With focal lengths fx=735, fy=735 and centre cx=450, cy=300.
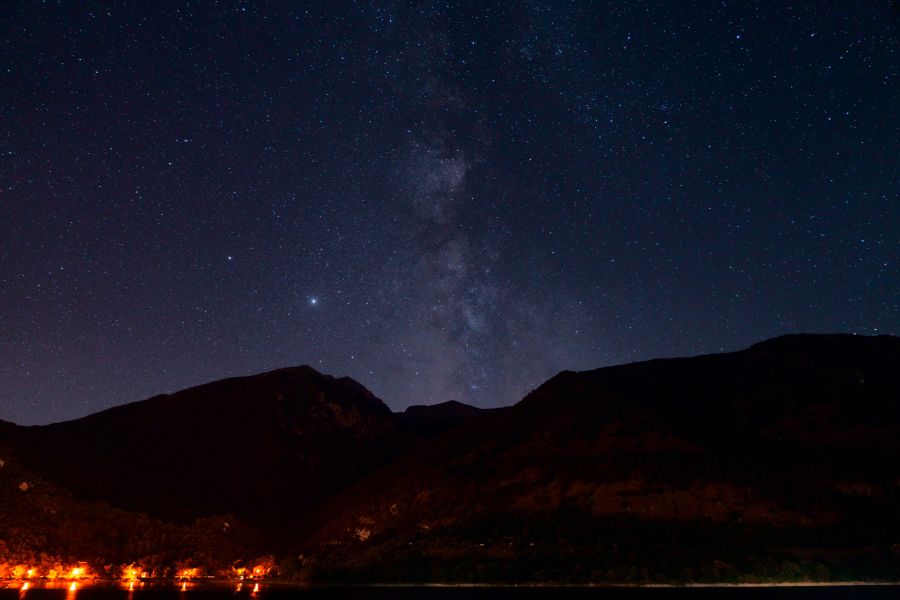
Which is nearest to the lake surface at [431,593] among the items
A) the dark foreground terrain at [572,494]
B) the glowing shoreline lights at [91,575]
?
the glowing shoreline lights at [91,575]

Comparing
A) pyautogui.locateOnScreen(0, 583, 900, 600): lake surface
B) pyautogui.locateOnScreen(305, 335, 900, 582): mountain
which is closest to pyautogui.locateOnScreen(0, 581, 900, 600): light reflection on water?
pyautogui.locateOnScreen(0, 583, 900, 600): lake surface

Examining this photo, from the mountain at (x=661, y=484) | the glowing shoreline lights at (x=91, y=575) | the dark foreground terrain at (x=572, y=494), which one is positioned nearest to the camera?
the mountain at (x=661, y=484)

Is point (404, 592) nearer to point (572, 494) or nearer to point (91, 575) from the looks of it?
point (572, 494)

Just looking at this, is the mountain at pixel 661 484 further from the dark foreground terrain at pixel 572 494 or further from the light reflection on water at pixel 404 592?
the light reflection on water at pixel 404 592

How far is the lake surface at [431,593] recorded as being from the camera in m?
92.7

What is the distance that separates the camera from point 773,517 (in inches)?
4653

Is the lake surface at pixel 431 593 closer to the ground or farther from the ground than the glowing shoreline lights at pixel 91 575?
closer to the ground

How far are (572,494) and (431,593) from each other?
36.2m

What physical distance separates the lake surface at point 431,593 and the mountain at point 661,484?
Answer: 6.89 m

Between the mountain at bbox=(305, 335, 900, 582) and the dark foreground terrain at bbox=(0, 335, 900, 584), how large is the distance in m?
0.38

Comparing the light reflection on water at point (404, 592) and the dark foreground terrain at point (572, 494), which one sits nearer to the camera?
the light reflection on water at point (404, 592)

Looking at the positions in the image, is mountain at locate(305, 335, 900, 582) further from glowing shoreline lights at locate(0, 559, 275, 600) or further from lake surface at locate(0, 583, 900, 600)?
glowing shoreline lights at locate(0, 559, 275, 600)

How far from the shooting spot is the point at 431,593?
107812 millimetres

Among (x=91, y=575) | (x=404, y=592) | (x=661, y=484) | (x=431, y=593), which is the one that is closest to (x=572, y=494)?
(x=661, y=484)
